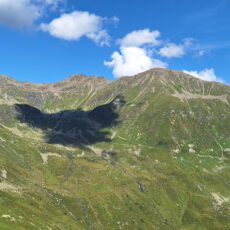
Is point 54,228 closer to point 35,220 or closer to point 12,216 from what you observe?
point 35,220

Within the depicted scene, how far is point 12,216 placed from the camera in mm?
190000

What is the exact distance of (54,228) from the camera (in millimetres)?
199125

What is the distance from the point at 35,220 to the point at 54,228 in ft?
35.2

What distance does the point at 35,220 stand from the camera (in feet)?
650

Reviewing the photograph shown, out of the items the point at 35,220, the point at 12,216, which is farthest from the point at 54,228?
the point at 12,216

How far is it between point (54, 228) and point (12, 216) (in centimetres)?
2322
